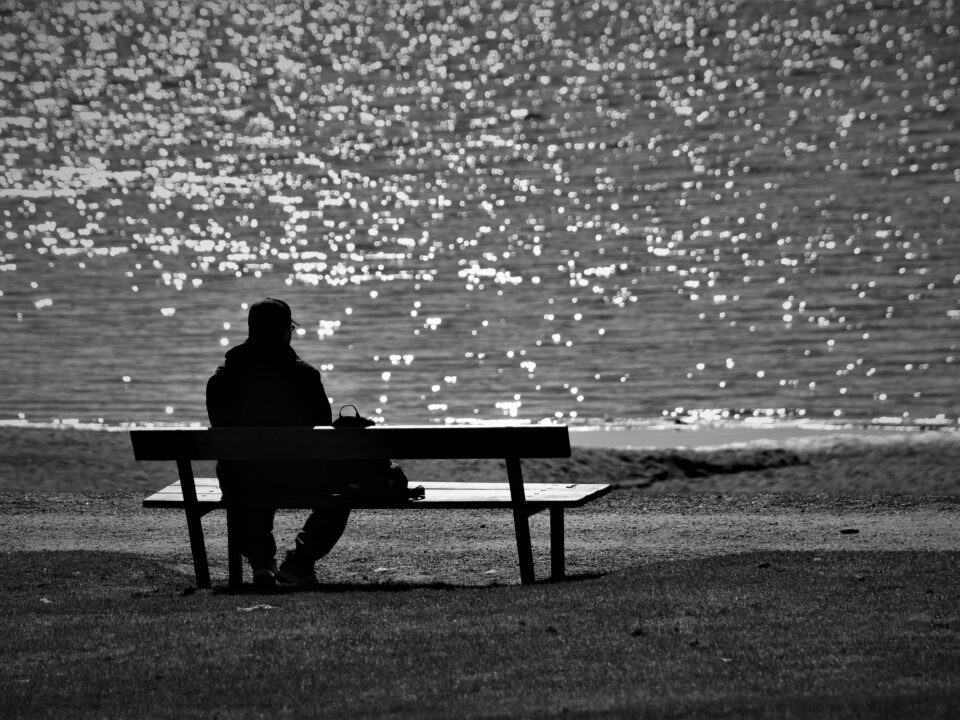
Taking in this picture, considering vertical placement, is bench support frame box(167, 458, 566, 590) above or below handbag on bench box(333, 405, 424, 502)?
below

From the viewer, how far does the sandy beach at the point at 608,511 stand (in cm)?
995

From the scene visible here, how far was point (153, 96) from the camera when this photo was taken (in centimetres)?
9994

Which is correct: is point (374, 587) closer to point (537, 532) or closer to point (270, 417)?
point (270, 417)

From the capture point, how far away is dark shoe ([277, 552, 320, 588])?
876 centimetres

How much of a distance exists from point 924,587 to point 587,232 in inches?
1552

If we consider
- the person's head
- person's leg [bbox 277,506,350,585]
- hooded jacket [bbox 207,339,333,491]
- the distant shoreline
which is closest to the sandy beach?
the distant shoreline

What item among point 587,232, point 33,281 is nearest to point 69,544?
point 33,281

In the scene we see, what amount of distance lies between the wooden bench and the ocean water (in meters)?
13.5

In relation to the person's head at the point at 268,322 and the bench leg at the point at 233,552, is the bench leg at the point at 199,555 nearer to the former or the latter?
the bench leg at the point at 233,552

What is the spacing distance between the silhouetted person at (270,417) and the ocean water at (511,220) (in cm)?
1375

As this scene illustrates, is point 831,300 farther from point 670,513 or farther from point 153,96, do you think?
point 153,96

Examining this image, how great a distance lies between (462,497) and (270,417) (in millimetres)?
1028

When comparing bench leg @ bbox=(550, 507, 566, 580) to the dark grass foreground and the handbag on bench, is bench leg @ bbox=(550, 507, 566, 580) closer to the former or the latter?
the dark grass foreground

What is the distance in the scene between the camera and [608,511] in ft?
38.9
